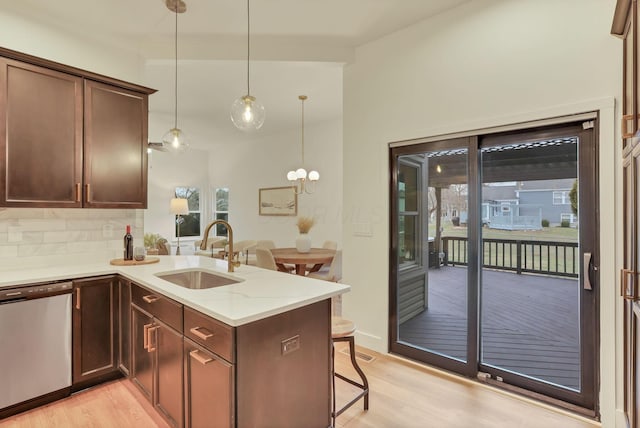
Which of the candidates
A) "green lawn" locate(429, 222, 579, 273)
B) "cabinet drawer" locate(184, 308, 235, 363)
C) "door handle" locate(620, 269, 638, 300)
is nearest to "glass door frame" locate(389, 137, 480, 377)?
"green lawn" locate(429, 222, 579, 273)

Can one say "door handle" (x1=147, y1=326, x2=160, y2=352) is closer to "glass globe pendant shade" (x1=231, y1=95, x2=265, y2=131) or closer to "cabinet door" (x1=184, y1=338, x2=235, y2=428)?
"cabinet door" (x1=184, y1=338, x2=235, y2=428)

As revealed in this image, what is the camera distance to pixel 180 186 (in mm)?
8430

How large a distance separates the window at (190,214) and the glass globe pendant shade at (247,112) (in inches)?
260

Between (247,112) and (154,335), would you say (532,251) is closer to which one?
(247,112)

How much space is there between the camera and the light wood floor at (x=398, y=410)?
2.08 metres

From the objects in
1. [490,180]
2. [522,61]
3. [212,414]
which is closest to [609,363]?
[490,180]

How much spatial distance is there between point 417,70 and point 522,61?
0.82 metres

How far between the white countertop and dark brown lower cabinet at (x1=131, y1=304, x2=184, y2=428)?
24 cm

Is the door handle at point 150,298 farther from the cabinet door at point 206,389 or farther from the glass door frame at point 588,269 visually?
the glass door frame at point 588,269

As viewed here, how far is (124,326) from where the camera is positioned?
8.20ft

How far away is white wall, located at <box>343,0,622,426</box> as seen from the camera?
2031mm

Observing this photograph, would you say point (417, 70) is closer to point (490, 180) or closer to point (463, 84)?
point (463, 84)

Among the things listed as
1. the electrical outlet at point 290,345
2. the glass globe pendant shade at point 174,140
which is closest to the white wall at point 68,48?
the glass globe pendant shade at point 174,140

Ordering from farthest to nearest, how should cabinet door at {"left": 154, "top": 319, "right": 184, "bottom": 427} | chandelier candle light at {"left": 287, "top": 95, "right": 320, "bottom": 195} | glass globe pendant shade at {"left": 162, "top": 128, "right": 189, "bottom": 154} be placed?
1. chandelier candle light at {"left": 287, "top": 95, "right": 320, "bottom": 195}
2. glass globe pendant shade at {"left": 162, "top": 128, "right": 189, "bottom": 154}
3. cabinet door at {"left": 154, "top": 319, "right": 184, "bottom": 427}
